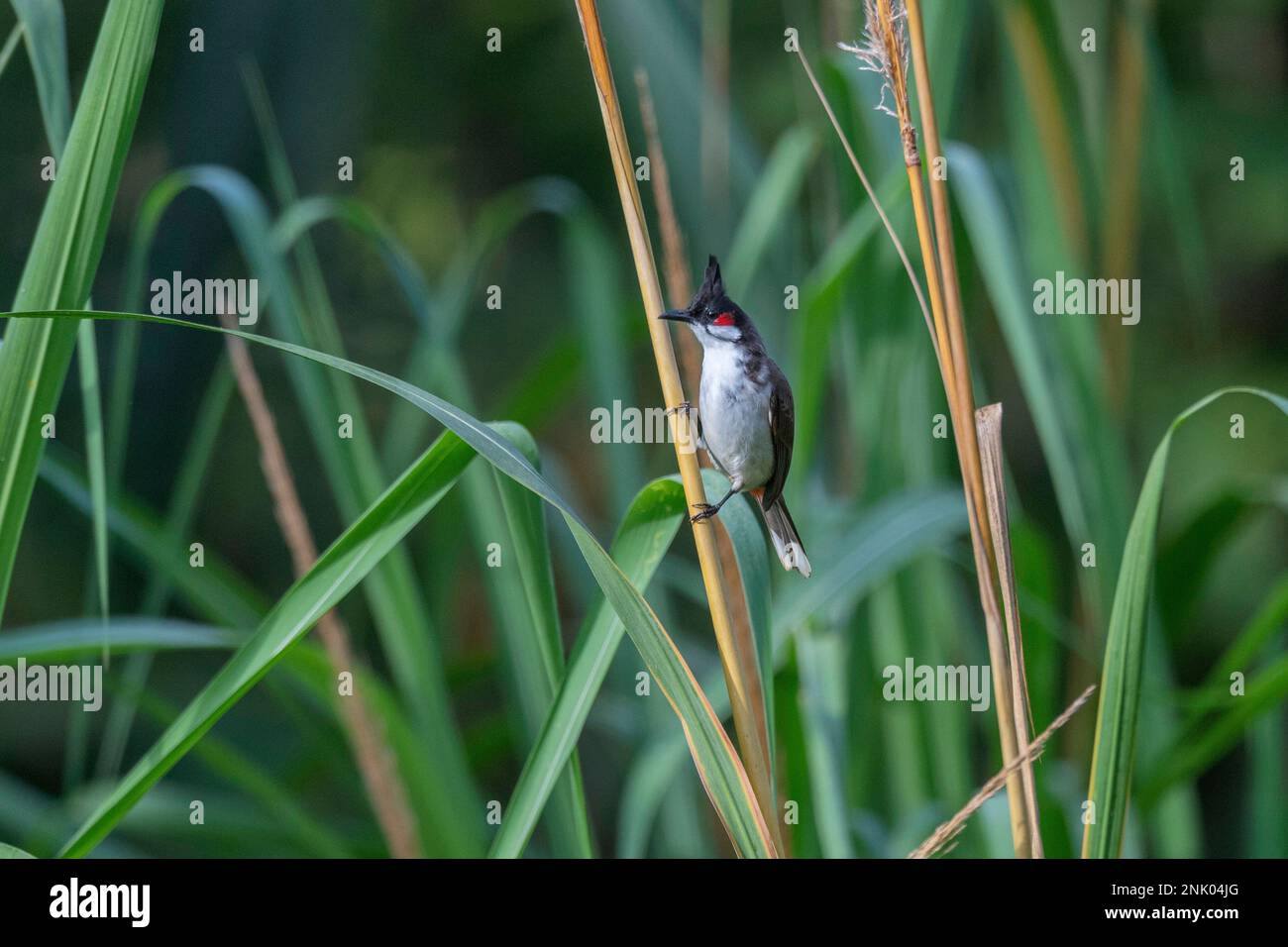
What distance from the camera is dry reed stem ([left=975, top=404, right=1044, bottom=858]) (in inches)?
27.6

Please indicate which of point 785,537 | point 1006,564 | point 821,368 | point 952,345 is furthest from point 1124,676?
point 821,368

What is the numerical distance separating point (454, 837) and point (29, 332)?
2.27 ft

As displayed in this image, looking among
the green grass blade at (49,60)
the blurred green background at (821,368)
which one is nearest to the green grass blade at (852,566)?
the blurred green background at (821,368)

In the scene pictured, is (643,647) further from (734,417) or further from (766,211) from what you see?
(766,211)

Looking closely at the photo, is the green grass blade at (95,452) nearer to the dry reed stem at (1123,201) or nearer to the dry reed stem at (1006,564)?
the dry reed stem at (1006,564)

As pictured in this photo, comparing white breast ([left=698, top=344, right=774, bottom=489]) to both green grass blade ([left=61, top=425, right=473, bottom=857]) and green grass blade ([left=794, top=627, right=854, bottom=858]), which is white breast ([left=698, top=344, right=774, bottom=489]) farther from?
green grass blade ([left=61, top=425, right=473, bottom=857])

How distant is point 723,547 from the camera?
103cm

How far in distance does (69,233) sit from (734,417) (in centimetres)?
65

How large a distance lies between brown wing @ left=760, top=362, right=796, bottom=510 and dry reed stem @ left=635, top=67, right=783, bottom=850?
0.10 m

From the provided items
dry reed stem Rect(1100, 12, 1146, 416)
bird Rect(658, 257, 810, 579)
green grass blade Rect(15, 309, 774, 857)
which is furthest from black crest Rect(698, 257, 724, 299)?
dry reed stem Rect(1100, 12, 1146, 416)

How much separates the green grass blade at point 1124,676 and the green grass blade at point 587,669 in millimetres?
312

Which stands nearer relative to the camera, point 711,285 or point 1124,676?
point 1124,676

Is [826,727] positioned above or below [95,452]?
below

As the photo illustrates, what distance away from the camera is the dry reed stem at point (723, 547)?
28.6 inches
